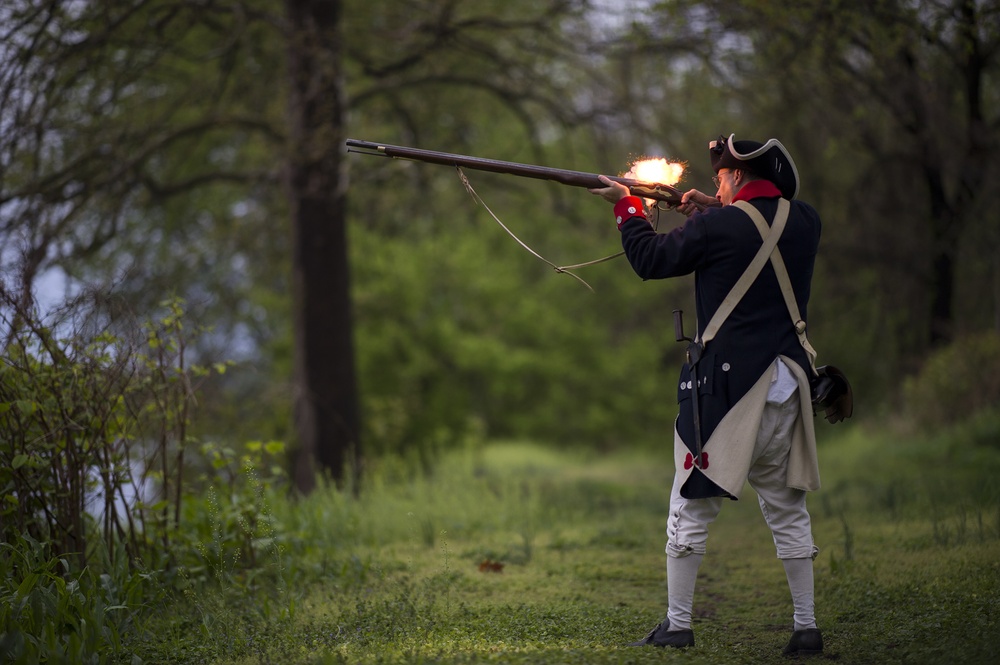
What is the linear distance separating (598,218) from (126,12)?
595 inches

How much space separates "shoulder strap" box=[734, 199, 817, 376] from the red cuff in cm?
49

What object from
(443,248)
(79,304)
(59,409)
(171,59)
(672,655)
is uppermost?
(171,59)

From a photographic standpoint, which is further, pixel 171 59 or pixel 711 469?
pixel 171 59

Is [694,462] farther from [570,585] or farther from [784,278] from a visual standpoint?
[570,585]

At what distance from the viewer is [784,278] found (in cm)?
488

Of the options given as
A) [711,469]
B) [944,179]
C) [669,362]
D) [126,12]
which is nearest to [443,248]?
[669,362]

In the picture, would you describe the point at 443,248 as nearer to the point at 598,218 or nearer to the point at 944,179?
the point at 598,218

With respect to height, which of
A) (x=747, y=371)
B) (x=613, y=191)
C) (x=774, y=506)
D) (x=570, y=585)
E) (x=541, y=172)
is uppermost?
(x=541, y=172)

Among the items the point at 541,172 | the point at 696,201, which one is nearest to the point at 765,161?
the point at 696,201

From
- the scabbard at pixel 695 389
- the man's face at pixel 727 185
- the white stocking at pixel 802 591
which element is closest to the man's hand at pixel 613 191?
the man's face at pixel 727 185

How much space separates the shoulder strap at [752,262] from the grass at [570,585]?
5.18 feet

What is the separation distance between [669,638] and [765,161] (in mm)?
2340

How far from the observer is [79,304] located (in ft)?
19.9

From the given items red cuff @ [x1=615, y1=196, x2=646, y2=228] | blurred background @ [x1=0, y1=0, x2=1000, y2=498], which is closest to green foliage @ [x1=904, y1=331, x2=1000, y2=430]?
blurred background @ [x1=0, y1=0, x2=1000, y2=498]
